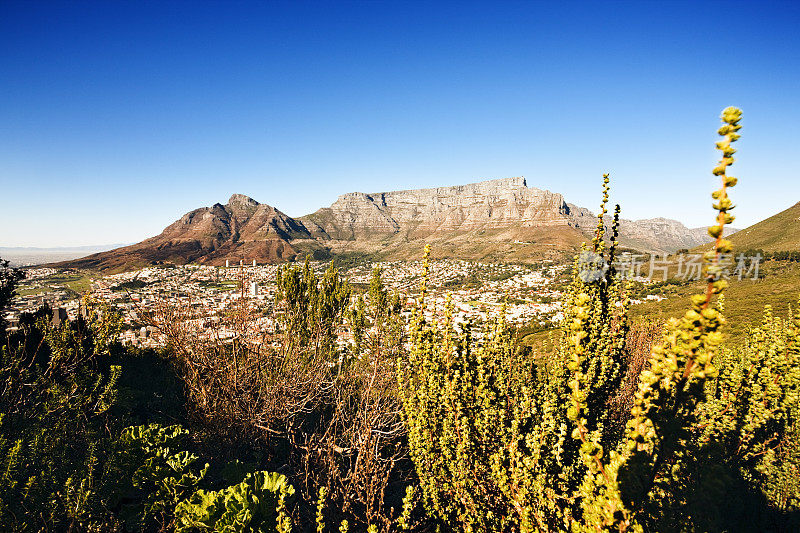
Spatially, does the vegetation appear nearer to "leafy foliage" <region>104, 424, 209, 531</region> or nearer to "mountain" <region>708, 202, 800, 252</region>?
"leafy foliage" <region>104, 424, 209, 531</region>

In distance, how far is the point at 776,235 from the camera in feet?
211

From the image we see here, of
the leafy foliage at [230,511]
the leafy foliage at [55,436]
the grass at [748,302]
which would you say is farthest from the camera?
the grass at [748,302]

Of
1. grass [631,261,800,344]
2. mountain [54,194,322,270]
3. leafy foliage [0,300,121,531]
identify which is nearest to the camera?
leafy foliage [0,300,121,531]

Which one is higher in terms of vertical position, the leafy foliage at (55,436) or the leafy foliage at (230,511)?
the leafy foliage at (55,436)

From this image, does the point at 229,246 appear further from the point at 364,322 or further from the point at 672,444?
the point at 672,444

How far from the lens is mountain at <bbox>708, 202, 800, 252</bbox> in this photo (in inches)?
2250

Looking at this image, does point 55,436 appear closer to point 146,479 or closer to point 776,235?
point 146,479

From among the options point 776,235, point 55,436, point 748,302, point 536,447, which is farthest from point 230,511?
point 776,235

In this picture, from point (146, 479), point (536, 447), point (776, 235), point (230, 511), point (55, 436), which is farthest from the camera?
point (776, 235)

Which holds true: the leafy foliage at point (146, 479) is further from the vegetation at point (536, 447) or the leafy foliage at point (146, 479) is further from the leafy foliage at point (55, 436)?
the leafy foliage at point (55, 436)

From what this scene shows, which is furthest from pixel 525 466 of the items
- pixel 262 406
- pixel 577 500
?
pixel 262 406

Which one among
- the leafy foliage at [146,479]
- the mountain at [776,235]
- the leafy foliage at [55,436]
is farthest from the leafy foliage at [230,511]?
the mountain at [776,235]

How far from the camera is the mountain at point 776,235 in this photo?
188 feet

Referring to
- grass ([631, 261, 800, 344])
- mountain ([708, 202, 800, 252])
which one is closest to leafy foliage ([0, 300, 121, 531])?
grass ([631, 261, 800, 344])
